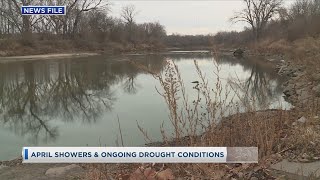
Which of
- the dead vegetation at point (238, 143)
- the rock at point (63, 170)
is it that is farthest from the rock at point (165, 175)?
the rock at point (63, 170)

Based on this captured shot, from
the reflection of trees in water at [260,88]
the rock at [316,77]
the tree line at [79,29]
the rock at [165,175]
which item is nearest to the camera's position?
the rock at [165,175]

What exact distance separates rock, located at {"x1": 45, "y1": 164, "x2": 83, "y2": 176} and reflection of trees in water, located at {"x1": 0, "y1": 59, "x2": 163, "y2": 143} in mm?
2415

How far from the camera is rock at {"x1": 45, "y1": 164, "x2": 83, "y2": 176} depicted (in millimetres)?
6019

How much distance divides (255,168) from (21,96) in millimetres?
13552

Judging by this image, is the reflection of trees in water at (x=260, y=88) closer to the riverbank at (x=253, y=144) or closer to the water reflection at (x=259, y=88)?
the water reflection at (x=259, y=88)

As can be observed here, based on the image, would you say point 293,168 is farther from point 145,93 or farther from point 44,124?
point 145,93

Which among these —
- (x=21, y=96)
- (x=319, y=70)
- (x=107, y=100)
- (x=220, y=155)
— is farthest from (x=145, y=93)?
(x=220, y=155)

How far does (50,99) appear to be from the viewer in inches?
602

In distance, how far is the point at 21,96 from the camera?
52.6ft

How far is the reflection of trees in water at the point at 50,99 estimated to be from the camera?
1110 centimetres

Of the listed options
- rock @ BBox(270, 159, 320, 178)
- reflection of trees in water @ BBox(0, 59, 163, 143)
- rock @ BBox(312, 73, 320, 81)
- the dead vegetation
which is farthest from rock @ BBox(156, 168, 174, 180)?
rock @ BBox(312, 73, 320, 81)

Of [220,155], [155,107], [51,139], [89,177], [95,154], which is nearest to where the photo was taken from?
[95,154]

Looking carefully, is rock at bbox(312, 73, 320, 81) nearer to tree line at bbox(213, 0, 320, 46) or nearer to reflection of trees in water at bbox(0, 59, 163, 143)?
reflection of trees in water at bbox(0, 59, 163, 143)

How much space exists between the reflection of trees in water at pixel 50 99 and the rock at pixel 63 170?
2.42 metres
